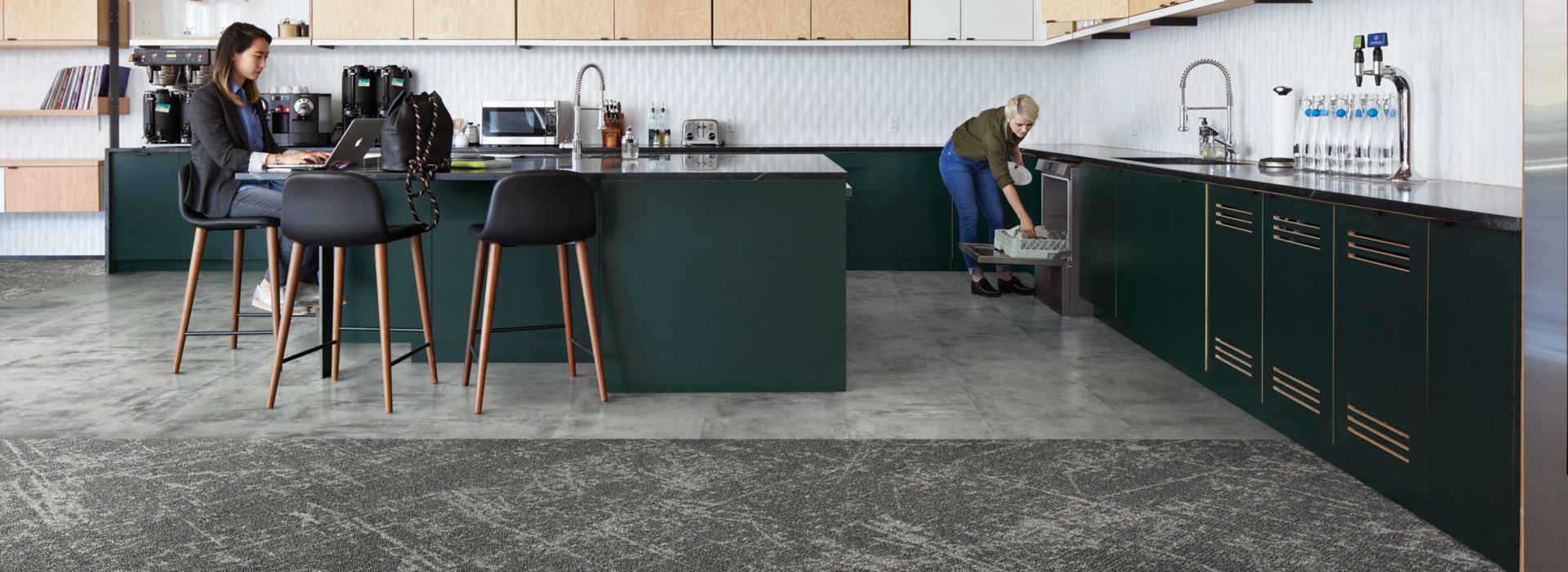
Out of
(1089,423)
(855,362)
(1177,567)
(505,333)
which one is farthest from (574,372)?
(1177,567)

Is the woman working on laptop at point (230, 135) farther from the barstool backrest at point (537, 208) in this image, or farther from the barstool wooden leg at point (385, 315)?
the barstool backrest at point (537, 208)

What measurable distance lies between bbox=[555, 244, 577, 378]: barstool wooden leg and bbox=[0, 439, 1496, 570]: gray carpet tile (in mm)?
753

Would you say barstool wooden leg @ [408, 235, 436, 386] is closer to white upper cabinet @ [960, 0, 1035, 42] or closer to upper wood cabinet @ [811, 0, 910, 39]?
upper wood cabinet @ [811, 0, 910, 39]

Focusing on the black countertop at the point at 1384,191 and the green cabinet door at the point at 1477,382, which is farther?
the black countertop at the point at 1384,191

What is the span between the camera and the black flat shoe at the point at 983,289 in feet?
23.3

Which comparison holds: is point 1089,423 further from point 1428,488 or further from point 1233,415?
point 1428,488

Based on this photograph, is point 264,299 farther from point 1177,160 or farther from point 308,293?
point 1177,160

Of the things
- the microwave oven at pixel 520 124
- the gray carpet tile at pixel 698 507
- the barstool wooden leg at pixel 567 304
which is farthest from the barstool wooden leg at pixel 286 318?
the microwave oven at pixel 520 124

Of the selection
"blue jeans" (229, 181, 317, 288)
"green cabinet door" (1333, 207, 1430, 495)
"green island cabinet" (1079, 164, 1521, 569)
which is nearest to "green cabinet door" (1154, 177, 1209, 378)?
"green island cabinet" (1079, 164, 1521, 569)

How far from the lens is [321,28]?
27.0ft

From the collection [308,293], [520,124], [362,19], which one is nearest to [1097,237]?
[308,293]

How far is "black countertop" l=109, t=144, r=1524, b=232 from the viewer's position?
2867 millimetres

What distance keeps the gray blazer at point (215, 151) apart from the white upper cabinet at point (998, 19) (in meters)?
4.65

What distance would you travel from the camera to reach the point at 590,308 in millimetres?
4359
